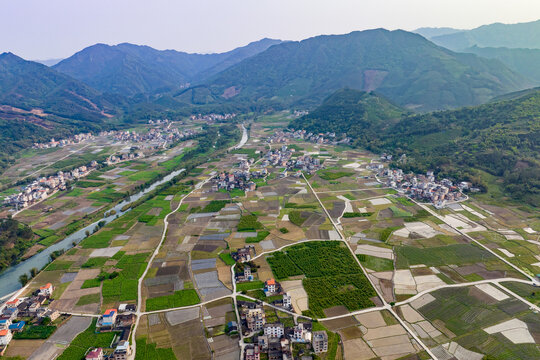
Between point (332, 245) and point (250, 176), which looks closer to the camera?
point (332, 245)

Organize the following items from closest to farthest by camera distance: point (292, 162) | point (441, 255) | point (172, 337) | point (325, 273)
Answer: point (172, 337) → point (325, 273) → point (441, 255) → point (292, 162)

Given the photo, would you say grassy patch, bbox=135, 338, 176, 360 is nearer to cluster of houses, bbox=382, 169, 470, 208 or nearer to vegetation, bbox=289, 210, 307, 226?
vegetation, bbox=289, 210, 307, 226

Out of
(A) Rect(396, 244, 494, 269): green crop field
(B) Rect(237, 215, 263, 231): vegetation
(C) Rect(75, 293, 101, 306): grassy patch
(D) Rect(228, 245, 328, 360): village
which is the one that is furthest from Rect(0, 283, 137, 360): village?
(A) Rect(396, 244, 494, 269): green crop field

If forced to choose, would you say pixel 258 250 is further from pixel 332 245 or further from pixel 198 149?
pixel 198 149

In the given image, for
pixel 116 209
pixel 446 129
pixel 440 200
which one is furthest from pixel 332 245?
pixel 446 129

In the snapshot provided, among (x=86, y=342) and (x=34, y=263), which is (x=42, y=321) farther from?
(x=34, y=263)

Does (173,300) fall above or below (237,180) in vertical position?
below

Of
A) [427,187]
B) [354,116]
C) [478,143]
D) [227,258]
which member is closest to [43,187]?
[227,258]
